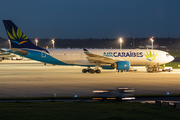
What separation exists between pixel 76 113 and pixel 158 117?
11.4 feet

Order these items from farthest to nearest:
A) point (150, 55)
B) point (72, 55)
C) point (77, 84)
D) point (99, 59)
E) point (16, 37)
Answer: point (150, 55) < point (72, 55) < point (16, 37) < point (99, 59) < point (77, 84)

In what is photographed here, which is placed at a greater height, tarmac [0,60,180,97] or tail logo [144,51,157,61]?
tail logo [144,51,157,61]

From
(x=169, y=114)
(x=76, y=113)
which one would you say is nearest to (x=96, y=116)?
(x=76, y=113)

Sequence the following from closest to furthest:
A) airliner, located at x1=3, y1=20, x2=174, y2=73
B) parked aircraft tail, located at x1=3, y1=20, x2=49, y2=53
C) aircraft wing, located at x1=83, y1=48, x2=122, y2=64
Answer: aircraft wing, located at x1=83, y1=48, x2=122, y2=64, airliner, located at x1=3, y1=20, x2=174, y2=73, parked aircraft tail, located at x1=3, y1=20, x2=49, y2=53

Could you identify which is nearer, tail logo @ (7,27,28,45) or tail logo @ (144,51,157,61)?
tail logo @ (7,27,28,45)

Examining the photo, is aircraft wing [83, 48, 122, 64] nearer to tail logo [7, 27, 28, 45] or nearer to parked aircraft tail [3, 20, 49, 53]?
parked aircraft tail [3, 20, 49, 53]

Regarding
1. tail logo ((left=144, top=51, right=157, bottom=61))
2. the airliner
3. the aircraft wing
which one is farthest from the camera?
tail logo ((left=144, top=51, right=157, bottom=61))

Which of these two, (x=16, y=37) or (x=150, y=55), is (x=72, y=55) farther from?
A: (x=150, y=55)

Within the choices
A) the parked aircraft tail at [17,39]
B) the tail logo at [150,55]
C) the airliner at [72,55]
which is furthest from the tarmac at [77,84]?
the parked aircraft tail at [17,39]

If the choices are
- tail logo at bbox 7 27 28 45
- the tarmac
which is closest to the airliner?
tail logo at bbox 7 27 28 45

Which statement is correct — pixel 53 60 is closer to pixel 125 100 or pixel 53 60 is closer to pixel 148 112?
pixel 125 100

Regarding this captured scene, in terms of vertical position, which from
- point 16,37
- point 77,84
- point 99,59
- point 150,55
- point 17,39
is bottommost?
point 77,84

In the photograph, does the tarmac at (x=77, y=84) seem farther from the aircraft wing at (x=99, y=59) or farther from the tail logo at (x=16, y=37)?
the tail logo at (x=16, y=37)

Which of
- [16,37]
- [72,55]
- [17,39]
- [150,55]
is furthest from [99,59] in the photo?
[16,37]
